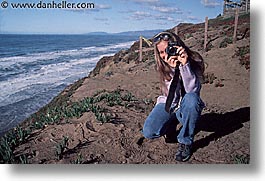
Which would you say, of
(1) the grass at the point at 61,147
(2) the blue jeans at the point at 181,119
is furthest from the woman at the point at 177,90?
(1) the grass at the point at 61,147

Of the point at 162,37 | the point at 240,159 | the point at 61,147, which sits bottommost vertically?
the point at 240,159

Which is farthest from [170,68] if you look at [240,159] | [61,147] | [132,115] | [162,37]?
[61,147]

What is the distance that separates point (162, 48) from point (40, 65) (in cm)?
109

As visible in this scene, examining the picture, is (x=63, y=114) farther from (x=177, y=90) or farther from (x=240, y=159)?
(x=240, y=159)

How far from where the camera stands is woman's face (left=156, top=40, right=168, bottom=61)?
353 centimetres

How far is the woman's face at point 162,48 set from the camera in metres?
3.53

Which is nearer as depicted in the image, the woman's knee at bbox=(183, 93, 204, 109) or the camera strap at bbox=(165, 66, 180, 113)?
the woman's knee at bbox=(183, 93, 204, 109)

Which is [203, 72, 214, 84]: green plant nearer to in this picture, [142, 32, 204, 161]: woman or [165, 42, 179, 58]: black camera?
[142, 32, 204, 161]: woman

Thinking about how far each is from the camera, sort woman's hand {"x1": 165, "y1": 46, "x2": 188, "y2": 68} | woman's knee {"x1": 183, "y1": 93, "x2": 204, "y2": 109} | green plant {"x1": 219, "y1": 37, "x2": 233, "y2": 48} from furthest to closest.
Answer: green plant {"x1": 219, "y1": 37, "x2": 233, "y2": 48} → woman's hand {"x1": 165, "y1": 46, "x2": 188, "y2": 68} → woman's knee {"x1": 183, "y1": 93, "x2": 204, "y2": 109}

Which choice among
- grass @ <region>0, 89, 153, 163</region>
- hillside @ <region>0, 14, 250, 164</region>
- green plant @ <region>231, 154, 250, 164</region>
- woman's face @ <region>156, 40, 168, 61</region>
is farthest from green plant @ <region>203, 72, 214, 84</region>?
green plant @ <region>231, 154, 250, 164</region>

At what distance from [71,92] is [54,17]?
67cm

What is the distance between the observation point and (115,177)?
357 cm

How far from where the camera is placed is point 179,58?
3.47 meters

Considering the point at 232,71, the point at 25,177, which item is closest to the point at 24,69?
the point at 25,177
